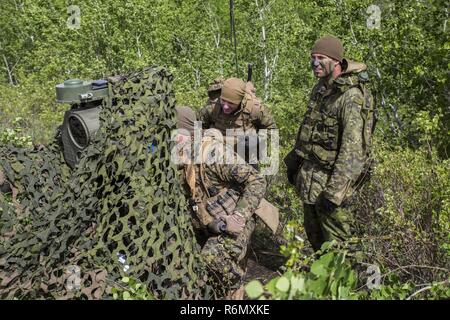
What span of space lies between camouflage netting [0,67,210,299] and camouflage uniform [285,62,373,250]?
1.07m

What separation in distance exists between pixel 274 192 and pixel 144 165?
2.82 metres

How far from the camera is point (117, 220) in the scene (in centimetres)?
343

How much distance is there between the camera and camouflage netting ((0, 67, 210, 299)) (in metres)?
3.25

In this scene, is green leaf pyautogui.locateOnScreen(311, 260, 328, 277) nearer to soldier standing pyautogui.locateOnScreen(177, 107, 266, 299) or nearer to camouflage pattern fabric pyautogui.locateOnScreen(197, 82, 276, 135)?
soldier standing pyautogui.locateOnScreen(177, 107, 266, 299)

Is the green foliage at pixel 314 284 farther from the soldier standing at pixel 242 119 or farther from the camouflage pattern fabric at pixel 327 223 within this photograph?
the soldier standing at pixel 242 119

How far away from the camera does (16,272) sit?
3.27 meters

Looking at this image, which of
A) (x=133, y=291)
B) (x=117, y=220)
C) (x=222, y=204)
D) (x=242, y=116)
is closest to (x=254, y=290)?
(x=133, y=291)


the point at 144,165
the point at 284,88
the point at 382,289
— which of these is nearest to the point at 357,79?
the point at 144,165

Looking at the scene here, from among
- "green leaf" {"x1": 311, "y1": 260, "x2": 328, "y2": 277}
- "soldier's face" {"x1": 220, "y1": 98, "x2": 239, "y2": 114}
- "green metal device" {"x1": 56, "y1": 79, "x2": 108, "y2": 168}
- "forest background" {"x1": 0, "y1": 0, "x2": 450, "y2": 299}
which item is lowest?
"forest background" {"x1": 0, "y1": 0, "x2": 450, "y2": 299}

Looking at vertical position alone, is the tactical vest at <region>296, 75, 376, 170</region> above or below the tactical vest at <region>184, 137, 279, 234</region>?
above

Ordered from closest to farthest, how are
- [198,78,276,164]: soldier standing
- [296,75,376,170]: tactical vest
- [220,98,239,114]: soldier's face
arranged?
[296,75,376,170]: tactical vest < [220,98,239,114]: soldier's face < [198,78,276,164]: soldier standing

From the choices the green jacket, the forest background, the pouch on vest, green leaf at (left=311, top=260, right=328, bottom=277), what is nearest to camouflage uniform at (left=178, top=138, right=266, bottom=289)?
the pouch on vest
